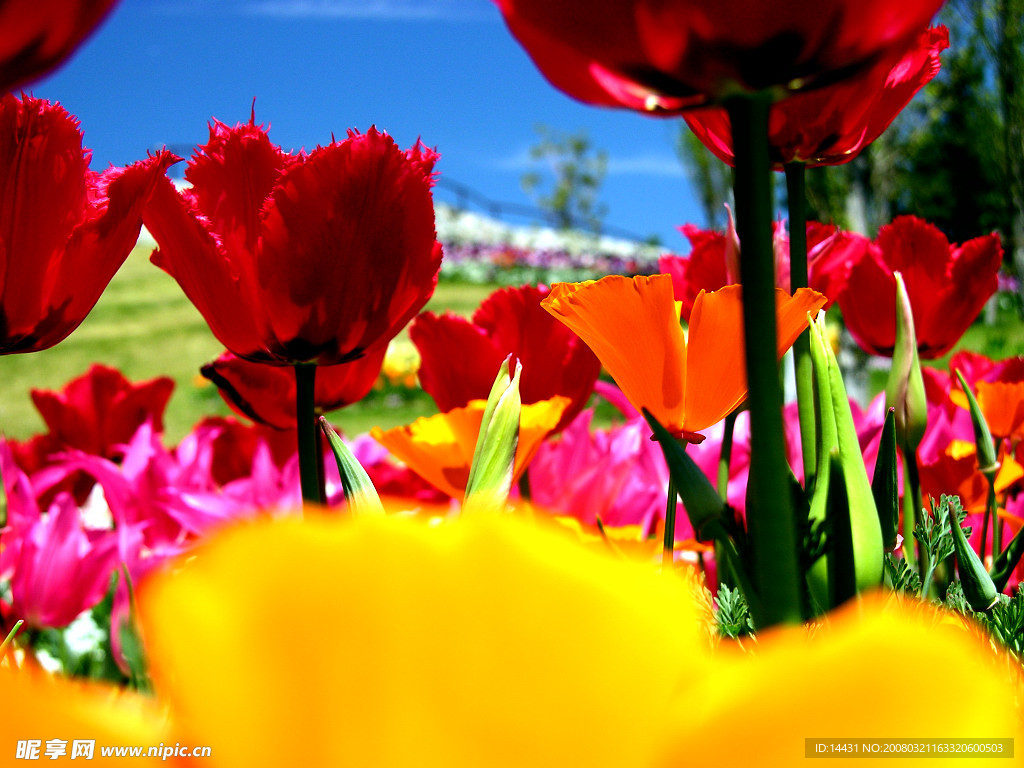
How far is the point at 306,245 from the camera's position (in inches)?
21.6

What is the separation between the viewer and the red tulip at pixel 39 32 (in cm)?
31

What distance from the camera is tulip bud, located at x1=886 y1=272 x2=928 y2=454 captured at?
2.30 feet

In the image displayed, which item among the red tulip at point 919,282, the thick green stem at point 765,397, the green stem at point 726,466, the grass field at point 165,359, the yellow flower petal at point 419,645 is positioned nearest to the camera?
the yellow flower petal at point 419,645

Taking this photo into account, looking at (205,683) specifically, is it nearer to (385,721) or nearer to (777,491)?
(385,721)

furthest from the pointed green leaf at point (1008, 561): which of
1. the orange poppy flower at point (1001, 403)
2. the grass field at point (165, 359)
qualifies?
the grass field at point (165, 359)

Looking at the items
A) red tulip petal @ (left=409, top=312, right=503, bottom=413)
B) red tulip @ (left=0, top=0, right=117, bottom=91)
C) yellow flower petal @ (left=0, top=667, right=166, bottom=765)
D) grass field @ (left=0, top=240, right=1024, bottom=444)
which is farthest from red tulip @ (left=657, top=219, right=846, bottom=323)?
grass field @ (left=0, top=240, right=1024, bottom=444)

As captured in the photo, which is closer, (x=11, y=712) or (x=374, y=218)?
(x=11, y=712)

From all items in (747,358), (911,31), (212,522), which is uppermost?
(911,31)

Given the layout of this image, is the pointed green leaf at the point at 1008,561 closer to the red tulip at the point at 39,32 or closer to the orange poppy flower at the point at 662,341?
the orange poppy flower at the point at 662,341

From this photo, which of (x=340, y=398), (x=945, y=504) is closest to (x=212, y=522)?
(x=340, y=398)

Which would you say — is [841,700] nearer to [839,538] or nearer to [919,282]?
[839,538]

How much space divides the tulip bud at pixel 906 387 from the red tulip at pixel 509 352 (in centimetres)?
25

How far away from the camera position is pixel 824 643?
0.15m

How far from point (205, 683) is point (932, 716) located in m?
0.13
